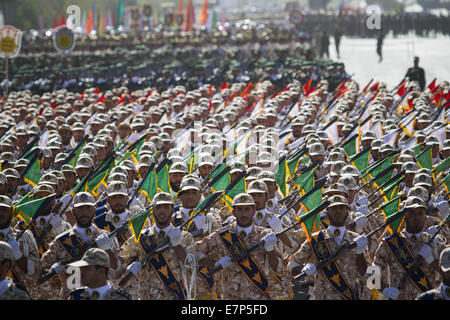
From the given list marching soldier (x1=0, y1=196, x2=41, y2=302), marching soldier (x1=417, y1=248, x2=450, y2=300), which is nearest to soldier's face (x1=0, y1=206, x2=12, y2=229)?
marching soldier (x1=0, y1=196, x2=41, y2=302)

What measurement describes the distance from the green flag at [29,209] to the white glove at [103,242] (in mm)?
1432

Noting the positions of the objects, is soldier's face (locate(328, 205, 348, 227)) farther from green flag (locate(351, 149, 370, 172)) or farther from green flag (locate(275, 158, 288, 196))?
green flag (locate(351, 149, 370, 172))

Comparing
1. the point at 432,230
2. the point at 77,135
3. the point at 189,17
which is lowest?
the point at 77,135

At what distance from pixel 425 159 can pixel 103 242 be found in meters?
5.72

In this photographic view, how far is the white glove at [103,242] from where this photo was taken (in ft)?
21.7

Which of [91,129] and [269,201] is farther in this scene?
[91,129]

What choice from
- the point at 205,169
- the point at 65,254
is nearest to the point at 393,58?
the point at 205,169

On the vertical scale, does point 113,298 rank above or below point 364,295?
above

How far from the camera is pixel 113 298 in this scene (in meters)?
5.55

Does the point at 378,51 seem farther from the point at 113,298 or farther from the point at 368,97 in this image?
the point at 113,298

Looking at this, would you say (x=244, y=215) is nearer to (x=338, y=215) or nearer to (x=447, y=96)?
(x=338, y=215)

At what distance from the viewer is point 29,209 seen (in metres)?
7.87

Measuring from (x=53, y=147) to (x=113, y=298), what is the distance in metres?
8.02
